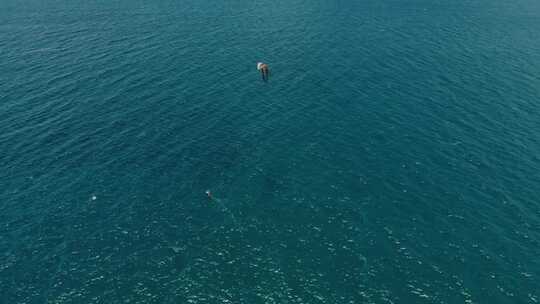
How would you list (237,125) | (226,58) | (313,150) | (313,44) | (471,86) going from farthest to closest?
(313,44) < (226,58) < (471,86) < (237,125) < (313,150)

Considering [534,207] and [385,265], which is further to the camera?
[534,207]

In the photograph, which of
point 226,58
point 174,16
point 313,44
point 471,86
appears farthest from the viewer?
point 174,16

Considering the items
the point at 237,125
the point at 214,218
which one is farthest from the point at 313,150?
the point at 214,218

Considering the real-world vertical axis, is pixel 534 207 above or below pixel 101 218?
below

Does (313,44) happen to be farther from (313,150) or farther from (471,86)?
(313,150)

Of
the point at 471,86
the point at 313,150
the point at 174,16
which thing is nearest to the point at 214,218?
the point at 313,150

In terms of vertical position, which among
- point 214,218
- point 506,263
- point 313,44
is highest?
point 313,44
